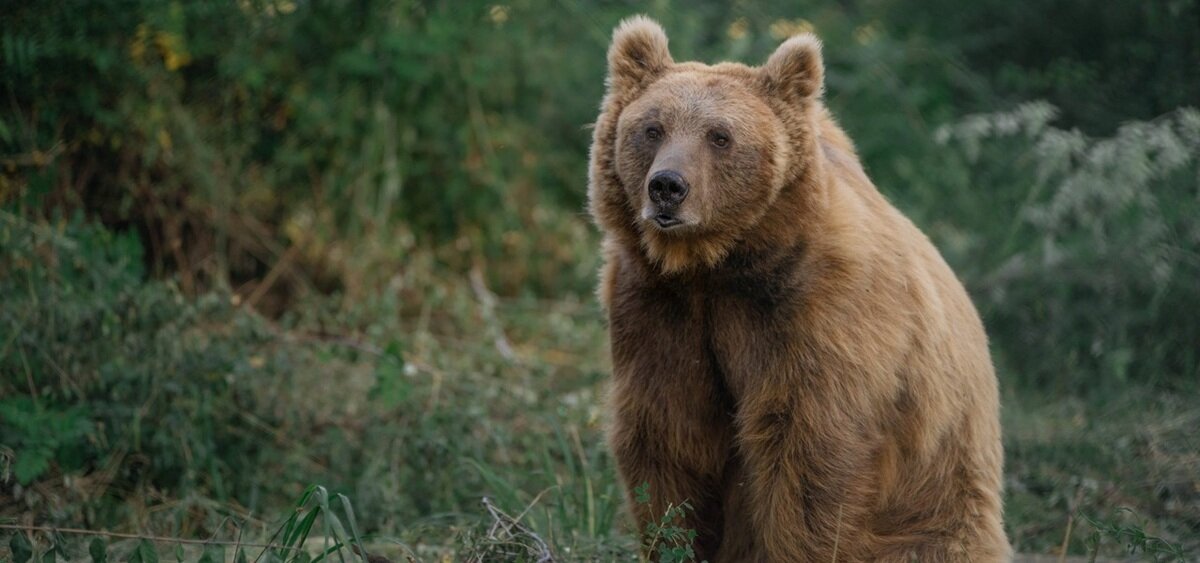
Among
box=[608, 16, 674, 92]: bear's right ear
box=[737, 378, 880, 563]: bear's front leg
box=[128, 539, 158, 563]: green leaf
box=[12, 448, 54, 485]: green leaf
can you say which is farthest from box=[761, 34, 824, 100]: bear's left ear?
box=[12, 448, 54, 485]: green leaf

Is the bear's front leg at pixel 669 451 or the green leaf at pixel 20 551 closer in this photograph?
the green leaf at pixel 20 551

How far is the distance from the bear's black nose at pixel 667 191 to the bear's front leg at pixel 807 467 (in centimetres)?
66

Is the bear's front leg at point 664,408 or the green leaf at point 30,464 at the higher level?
the bear's front leg at point 664,408

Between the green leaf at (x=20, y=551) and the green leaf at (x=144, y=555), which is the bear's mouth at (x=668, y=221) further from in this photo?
the green leaf at (x=20, y=551)

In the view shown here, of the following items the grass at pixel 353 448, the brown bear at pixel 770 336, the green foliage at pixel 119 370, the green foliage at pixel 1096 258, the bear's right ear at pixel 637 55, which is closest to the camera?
the brown bear at pixel 770 336

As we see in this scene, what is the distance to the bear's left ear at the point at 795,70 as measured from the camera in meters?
4.32

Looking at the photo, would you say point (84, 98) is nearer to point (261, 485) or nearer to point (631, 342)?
point (261, 485)

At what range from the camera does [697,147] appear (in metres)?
4.16

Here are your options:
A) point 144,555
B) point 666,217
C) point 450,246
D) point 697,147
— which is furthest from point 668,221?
point 450,246

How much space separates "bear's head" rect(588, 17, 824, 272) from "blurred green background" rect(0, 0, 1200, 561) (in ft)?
3.93

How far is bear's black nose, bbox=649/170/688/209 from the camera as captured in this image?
403 centimetres

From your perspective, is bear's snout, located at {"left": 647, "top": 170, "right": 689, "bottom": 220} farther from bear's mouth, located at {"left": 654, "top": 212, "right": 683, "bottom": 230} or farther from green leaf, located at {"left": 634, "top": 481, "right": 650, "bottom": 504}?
green leaf, located at {"left": 634, "top": 481, "right": 650, "bottom": 504}

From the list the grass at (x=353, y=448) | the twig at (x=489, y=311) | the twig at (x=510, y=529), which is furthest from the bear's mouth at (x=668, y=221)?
the twig at (x=489, y=311)

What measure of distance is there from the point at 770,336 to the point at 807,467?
43cm
